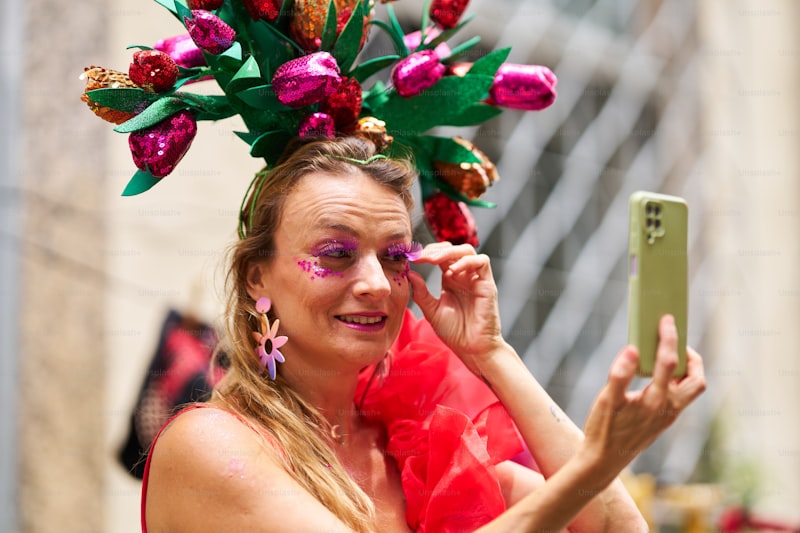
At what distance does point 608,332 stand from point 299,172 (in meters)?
3.51

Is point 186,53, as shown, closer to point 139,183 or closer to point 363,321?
point 139,183

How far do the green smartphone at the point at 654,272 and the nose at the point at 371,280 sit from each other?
1.51ft

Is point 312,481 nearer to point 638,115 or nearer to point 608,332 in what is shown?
point 608,332

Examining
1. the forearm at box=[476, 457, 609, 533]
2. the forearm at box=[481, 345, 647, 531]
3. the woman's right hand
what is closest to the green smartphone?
the woman's right hand

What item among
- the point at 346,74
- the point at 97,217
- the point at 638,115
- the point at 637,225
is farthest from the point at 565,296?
the point at 637,225

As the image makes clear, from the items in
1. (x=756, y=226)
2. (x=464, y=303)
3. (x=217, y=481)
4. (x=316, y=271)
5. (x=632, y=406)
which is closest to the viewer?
(x=632, y=406)

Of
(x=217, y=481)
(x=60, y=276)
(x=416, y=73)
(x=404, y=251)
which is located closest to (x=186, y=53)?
(x=416, y=73)

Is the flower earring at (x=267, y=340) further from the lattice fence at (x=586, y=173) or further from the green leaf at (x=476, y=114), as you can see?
the lattice fence at (x=586, y=173)

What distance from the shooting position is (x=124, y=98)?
5.18 feet

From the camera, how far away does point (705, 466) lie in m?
5.05

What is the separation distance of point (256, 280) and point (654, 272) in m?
0.76

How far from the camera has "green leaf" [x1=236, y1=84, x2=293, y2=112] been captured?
1638 millimetres

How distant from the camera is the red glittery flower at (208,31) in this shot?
5.13 ft

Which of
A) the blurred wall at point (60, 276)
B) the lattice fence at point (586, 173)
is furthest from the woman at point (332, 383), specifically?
the lattice fence at point (586, 173)
